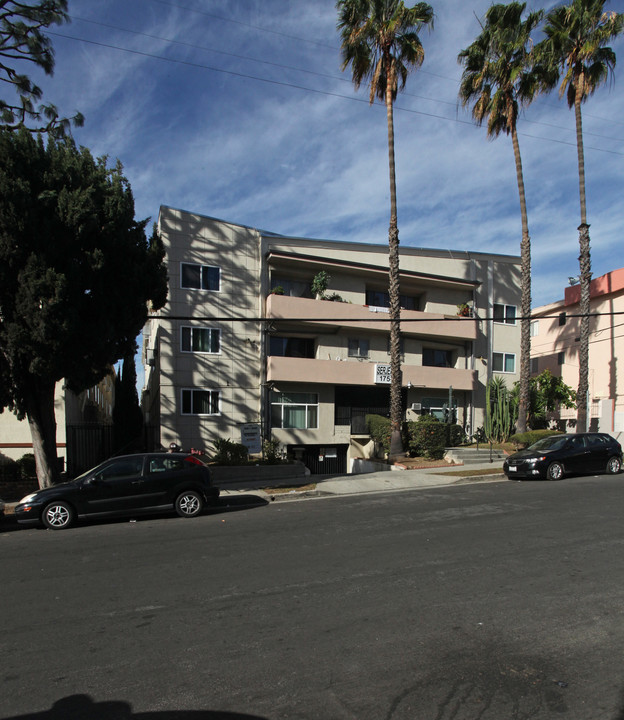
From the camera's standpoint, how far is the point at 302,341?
84.2 ft

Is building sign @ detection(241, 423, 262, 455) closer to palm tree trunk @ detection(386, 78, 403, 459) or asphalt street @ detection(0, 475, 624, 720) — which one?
palm tree trunk @ detection(386, 78, 403, 459)

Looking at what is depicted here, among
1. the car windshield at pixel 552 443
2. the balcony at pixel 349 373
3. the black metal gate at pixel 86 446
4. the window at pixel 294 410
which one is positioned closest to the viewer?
the car windshield at pixel 552 443

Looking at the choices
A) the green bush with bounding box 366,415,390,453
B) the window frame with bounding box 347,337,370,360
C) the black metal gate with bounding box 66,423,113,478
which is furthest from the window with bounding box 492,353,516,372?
the black metal gate with bounding box 66,423,113,478

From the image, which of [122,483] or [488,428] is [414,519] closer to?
[122,483]

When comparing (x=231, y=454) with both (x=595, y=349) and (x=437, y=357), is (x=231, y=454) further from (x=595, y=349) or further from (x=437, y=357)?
(x=595, y=349)

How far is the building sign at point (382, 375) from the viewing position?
25.3 m

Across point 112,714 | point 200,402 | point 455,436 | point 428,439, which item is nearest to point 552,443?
point 428,439

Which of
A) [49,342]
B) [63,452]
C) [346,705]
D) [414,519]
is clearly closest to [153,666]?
[346,705]

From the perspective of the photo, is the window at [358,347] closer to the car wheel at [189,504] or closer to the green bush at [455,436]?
the green bush at [455,436]

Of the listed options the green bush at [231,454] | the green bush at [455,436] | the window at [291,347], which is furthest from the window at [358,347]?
the green bush at [231,454]

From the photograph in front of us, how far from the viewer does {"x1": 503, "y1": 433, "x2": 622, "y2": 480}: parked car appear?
16172 mm

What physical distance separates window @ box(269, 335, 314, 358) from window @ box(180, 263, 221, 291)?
359 cm

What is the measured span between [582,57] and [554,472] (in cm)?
1780

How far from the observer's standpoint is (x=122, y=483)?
11.1 metres
